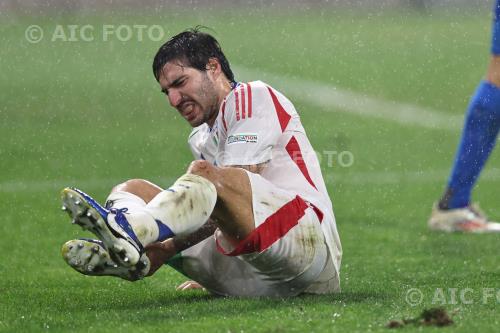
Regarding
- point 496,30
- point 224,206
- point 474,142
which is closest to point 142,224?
point 224,206

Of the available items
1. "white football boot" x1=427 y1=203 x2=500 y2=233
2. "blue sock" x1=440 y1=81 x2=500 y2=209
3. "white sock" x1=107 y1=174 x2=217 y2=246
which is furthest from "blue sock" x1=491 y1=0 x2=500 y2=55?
"white sock" x1=107 y1=174 x2=217 y2=246

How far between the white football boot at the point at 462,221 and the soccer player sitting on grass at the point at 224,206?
231cm

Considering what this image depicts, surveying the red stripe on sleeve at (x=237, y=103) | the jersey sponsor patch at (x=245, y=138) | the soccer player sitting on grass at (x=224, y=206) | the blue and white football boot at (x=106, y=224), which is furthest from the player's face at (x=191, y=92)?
the blue and white football boot at (x=106, y=224)

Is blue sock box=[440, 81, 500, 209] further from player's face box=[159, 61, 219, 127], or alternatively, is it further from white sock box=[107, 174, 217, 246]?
white sock box=[107, 174, 217, 246]

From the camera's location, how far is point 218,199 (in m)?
4.13

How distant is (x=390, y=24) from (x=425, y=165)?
8.31 m

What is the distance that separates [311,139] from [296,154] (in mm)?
5645

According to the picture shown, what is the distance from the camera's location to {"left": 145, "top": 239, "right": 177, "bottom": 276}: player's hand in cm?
455

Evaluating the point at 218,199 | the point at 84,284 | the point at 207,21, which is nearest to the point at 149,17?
the point at 207,21

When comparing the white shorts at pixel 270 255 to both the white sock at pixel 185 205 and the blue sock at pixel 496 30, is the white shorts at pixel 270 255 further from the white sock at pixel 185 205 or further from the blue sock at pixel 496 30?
the blue sock at pixel 496 30

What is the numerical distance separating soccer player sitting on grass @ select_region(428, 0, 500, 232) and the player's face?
2.25 metres

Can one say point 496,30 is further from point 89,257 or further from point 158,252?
point 89,257

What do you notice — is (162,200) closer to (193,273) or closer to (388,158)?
(193,273)

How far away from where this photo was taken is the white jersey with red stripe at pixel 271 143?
A: 4316mm
